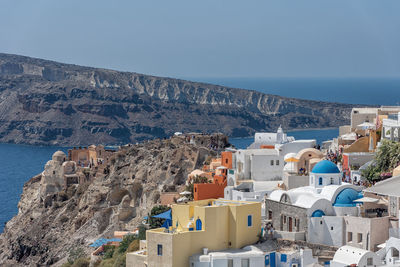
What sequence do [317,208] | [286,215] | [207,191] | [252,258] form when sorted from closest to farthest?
[252,258]
[317,208]
[286,215]
[207,191]

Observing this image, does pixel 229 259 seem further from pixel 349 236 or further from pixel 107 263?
pixel 107 263

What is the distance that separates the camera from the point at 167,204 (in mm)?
46844

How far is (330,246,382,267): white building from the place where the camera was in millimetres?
27156

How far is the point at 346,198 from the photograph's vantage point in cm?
3191

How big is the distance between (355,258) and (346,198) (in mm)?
4904

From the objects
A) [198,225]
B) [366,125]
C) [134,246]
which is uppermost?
[366,125]

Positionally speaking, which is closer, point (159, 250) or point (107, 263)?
point (159, 250)

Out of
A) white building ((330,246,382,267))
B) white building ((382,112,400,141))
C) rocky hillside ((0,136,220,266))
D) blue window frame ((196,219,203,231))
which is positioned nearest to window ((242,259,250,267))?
blue window frame ((196,219,203,231))

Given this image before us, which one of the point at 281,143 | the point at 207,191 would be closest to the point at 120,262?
the point at 207,191

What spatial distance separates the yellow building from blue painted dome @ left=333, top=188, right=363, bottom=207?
11.0ft

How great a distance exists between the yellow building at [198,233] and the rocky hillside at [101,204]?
20.0 meters

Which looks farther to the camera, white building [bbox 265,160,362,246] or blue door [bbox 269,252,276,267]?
white building [bbox 265,160,362,246]

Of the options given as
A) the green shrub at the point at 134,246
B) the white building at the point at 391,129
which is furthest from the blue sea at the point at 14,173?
the white building at the point at 391,129

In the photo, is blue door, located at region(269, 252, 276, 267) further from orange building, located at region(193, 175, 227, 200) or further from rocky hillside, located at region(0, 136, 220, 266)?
rocky hillside, located at region(0, 136, 220, 266)
